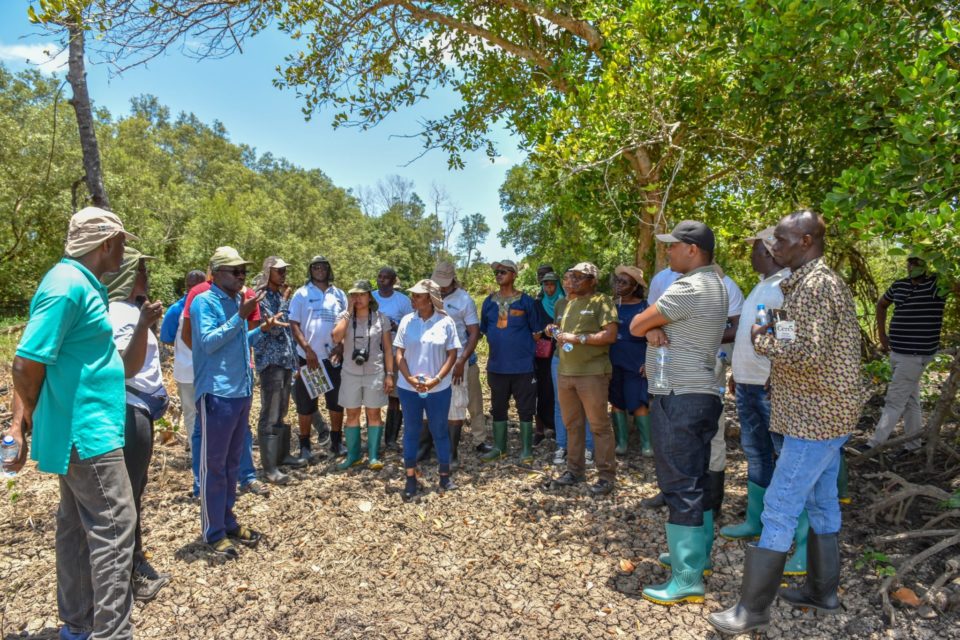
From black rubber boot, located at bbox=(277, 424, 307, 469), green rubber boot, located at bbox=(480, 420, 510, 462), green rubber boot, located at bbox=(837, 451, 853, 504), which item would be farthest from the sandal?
green rubber boot, located at bbox=(837, 451, 853, 504)

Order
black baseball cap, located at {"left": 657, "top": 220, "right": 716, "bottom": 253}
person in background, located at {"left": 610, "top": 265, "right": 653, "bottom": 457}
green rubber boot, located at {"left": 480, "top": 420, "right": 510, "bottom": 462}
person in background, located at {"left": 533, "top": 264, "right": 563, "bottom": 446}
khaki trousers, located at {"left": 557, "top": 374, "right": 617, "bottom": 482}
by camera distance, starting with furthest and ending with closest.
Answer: person in background, located at {"left": 533, "top": 264, "right": 563, "bottom": 446} → green rubber boot, located at {"left": 480, "top": 420, "right": 510, "bottom": 462} → person in background, located at {"left": 610, "top": 265, "right": 653, "bottom": 457} → khaki trousers, located at {"left": 557, "top": 374, "right": 617, "bottom": 482} → black baseball cap, located at {"left": 657, "top": 220, "right": 716, "bottom": 253}

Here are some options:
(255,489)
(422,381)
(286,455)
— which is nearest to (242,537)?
(255,489)

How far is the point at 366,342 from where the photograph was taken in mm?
5457

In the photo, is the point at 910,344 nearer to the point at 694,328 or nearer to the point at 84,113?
the point at 694,328

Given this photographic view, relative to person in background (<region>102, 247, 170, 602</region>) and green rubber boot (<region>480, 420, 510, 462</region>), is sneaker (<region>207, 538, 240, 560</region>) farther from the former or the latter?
green rubber boot (<region>480, 420, 510, 462</region>)

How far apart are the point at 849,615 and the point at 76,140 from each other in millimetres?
24441

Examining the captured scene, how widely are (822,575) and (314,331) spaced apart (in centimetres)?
471

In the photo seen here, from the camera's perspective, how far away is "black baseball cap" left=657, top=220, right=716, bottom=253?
3.08 meters

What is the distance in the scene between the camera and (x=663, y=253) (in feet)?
18.5

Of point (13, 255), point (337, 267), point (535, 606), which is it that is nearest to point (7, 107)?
point (13, 255)

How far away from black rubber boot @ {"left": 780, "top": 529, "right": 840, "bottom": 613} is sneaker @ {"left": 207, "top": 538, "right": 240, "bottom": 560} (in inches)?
143

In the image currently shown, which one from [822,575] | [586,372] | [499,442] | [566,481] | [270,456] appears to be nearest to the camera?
[822,575]

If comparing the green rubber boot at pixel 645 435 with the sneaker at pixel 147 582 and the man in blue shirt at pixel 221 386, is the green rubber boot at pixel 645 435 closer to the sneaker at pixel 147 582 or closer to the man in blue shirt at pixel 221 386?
the man in blue shirt at pixel 221 386

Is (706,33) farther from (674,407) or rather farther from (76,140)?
(76,140)
